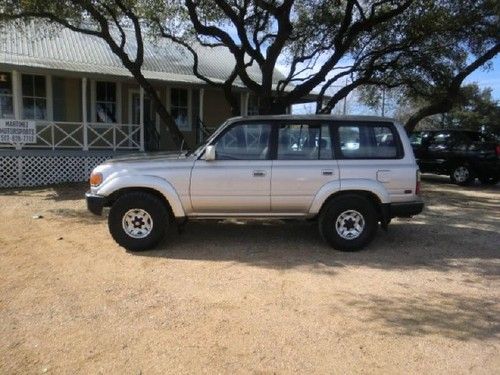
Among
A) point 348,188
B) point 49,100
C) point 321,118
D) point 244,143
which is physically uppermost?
point 49,100

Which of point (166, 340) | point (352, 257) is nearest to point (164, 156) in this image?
point (352, 257)

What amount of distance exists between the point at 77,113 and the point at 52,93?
3.41 feet

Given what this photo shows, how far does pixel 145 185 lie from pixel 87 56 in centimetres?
1171

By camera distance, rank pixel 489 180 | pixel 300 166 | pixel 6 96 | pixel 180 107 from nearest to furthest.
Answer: pixel 300 166, pixel 6 96, pixel 489 180, pixel 180 107

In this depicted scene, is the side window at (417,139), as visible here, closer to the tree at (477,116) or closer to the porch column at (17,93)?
the porch column at (17,93)

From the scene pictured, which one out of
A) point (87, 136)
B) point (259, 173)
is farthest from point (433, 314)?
point (87, 136)

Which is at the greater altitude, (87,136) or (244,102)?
(244,102)

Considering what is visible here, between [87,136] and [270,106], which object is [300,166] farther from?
[87,136]

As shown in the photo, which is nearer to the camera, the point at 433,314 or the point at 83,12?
the point at 433,314

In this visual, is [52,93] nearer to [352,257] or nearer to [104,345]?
[352,257]

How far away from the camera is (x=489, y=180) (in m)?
16.2

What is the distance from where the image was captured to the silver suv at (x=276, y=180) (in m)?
6.70

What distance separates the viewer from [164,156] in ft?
23.5

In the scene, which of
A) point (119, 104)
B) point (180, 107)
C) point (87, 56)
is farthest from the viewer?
point (180, 107)
